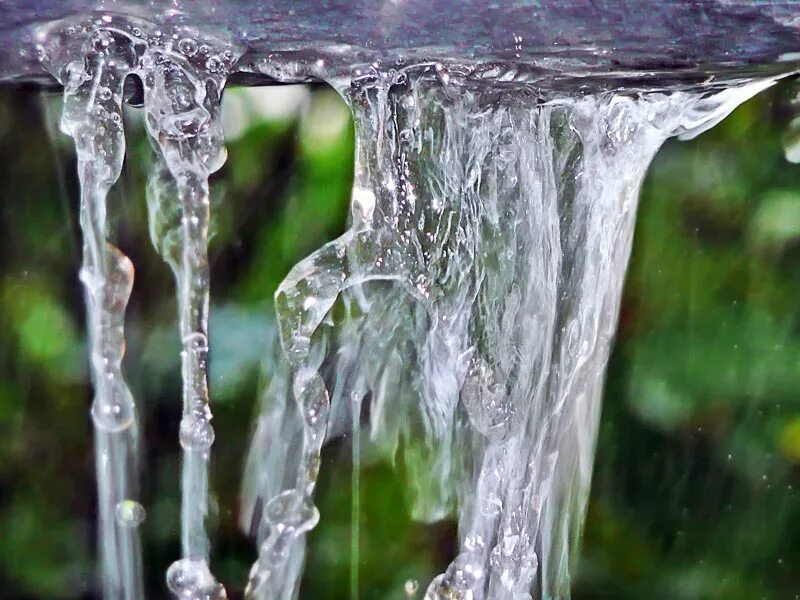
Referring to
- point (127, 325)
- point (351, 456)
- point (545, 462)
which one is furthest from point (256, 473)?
point (545, 462)

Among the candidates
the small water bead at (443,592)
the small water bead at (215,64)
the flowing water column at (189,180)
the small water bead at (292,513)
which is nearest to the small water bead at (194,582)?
the flowing water column at (189,180)

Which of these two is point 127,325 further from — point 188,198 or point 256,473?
point 188,198

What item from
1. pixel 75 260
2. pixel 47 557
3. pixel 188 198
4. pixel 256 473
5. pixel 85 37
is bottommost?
pixel 47 557

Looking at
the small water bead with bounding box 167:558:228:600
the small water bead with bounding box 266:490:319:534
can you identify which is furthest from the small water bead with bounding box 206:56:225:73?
the small water bead with bounding box 167:558:228:600

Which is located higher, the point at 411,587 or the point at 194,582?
the point at 194,582

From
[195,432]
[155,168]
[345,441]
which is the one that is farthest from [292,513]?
[155,168]

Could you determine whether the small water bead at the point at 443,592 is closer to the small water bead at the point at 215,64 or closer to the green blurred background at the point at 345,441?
the green blurred background at the point at 345,441

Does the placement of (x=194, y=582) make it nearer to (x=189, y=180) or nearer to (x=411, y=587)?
(x=411, y=587)
